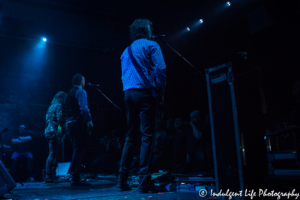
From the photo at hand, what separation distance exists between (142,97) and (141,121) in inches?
10.2

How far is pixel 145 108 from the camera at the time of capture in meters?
2.70

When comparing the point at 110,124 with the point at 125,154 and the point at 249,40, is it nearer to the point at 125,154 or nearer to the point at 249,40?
the point at 249,40

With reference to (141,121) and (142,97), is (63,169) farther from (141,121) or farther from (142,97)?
(142,97)

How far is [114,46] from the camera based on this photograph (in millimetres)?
8930

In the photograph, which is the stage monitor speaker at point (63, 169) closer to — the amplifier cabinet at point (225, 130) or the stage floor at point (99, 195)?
the stage floor at point (99, 195)

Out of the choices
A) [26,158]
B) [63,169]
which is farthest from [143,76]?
[26,158]

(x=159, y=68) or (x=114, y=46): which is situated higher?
(x=114, y=46)

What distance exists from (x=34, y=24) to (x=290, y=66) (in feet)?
23.5

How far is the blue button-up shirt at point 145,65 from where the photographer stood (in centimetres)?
271

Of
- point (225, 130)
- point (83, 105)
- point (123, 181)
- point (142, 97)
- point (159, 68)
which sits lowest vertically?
point (123, 181)

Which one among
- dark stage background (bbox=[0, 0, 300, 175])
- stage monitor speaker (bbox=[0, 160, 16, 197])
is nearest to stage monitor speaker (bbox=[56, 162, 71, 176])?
dark stage background (bbox=[0, 0, 300, 175])

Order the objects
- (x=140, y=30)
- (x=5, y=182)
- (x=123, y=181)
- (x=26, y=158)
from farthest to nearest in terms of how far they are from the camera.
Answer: (x=26, y=158)
(x=140, y=30)
(x=123, y=181)
(x=5, y=182)

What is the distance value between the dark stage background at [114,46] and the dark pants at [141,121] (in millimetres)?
3332

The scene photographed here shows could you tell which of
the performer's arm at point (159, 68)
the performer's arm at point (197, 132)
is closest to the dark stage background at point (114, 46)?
the performer's arm at point (197, 132)
